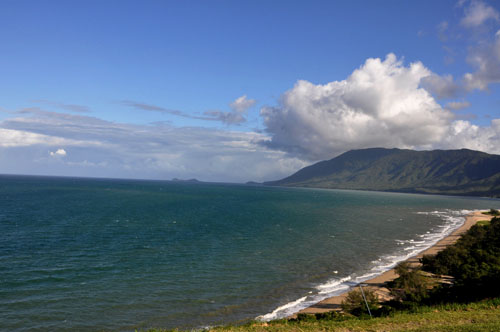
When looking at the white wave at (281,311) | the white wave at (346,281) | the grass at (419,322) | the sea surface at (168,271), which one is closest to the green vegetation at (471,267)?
the grass at (419,322)

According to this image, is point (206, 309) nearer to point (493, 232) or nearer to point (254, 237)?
point (254, 237)

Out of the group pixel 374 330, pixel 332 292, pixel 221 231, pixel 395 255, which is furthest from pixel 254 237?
pixel 374 330

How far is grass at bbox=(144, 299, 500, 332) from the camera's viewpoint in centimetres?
1728

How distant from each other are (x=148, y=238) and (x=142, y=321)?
112 ft

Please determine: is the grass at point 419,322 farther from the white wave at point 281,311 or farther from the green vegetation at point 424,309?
the white wave at point 281,311

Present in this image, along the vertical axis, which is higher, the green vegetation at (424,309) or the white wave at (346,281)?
the green vegetation at (424,309)

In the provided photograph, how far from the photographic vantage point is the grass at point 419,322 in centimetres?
1728

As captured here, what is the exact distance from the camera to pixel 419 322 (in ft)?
62.5

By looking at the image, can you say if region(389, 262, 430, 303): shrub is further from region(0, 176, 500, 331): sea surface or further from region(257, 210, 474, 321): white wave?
region(0, 176, 500, 331): sea surface

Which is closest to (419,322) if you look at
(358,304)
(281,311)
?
(358,304)

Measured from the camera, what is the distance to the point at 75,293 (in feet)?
96.7

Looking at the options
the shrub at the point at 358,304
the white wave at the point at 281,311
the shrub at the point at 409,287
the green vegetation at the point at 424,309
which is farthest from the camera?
the shrub at the point at 409,287

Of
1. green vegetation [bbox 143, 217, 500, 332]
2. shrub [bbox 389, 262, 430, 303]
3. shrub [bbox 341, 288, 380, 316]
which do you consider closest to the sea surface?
shrub [bbox 341, 288, 380, 316]

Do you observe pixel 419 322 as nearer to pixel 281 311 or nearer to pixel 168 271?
pixel 281 311
